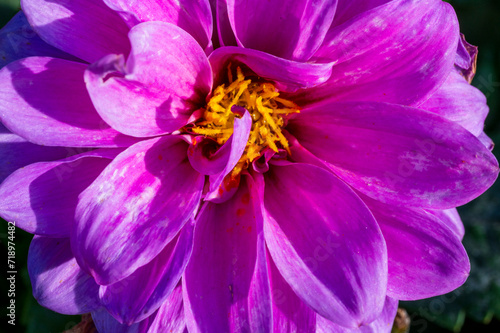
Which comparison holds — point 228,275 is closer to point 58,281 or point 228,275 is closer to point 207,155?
point 207,155

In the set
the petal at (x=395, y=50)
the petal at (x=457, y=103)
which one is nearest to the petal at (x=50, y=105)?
the petal at (x=395, y=50)

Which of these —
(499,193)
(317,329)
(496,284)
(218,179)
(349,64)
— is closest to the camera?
(218,179)

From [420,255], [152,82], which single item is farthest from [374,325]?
[152,82]

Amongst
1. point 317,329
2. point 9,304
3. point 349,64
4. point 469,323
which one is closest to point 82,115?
point 349,64

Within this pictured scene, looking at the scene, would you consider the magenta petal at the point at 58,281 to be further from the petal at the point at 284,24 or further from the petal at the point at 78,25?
the petal at the point at 284,24

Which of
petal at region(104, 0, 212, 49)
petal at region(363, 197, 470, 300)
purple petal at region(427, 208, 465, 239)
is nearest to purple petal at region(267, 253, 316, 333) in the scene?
petal at region(363, 197, 470, 300)

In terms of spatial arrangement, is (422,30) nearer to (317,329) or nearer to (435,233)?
(435,233)

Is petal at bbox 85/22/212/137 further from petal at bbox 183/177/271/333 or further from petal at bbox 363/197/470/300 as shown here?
petal at bbox 363/197/470/300
